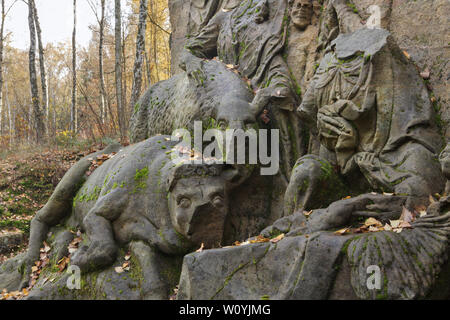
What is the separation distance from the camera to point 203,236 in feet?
14.7

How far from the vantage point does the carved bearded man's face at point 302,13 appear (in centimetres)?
592

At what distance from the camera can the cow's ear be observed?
473 centimetres

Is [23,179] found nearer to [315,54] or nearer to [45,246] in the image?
[45,246]

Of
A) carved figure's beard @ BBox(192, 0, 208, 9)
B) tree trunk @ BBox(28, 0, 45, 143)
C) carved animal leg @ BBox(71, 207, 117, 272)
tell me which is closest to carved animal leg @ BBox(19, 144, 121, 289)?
carved animal leg @ BBox(71, 207, 117, 272)

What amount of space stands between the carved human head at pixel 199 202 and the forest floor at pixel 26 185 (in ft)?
16.3

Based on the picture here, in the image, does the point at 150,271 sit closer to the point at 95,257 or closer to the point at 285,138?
the point at 95,257

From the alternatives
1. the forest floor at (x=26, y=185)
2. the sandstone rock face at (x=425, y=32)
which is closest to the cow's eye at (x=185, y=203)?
the sandstone rock face at (x=425, y=32)

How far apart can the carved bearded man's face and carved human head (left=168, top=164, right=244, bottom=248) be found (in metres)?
2.58

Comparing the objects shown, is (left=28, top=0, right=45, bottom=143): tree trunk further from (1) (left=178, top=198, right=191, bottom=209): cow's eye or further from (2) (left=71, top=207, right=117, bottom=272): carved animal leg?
(1) (left=178, top=198, right=191, bottom=209): cow's eye

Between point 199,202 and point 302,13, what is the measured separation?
3.17 metres

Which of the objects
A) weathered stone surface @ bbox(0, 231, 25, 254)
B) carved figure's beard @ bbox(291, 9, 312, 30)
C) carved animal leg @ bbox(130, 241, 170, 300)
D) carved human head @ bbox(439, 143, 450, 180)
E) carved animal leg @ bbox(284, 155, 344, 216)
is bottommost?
weathered stone surface @ bbox(0, 231, 25, 254)

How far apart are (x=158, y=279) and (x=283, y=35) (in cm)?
376

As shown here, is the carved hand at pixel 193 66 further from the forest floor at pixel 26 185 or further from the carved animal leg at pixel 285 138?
the forest floor at pixel 26 185
